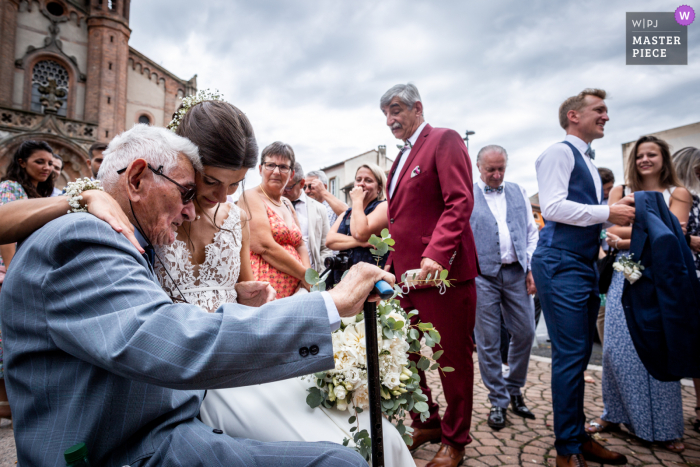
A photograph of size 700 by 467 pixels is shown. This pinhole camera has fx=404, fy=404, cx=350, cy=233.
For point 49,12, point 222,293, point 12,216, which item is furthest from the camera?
point 49,12

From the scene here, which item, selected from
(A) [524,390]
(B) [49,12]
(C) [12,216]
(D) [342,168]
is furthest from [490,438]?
(B) [49,12]

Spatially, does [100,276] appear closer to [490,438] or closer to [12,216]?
[12,216]

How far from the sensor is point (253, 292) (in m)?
2.58

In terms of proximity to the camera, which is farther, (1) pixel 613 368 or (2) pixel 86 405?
(1) pixel 613 368

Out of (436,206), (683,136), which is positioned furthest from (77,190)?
(683,136)

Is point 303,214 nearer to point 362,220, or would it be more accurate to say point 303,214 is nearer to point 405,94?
point 362,220

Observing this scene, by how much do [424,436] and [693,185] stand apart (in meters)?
3.95

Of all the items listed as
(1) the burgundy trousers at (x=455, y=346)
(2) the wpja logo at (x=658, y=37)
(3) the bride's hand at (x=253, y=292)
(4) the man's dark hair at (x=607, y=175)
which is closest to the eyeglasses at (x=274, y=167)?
(3) the bride's hand at (x=253, y=292)

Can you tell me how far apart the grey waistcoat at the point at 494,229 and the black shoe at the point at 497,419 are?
4.46 feet

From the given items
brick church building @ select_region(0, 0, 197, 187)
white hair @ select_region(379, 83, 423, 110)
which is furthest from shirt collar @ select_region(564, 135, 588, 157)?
brick church building @ select_region(0, 0, 197, 187)

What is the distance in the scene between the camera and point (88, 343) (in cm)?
102

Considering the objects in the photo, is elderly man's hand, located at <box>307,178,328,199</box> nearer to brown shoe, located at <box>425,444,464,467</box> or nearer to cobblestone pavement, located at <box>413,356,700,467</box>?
cobblestone pavement, located at <box>413,356,700,467</box>

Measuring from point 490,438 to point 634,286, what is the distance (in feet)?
5.88

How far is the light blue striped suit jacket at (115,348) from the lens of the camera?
1015 mm
